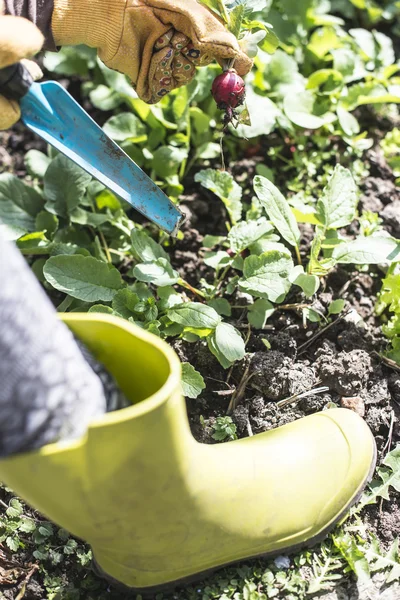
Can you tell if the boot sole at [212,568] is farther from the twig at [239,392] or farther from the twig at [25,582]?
the twig at [239,392]

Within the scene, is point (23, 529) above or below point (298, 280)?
below

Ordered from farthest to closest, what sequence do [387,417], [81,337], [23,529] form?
1. [387,417]
2. [23,529]
3. [81,337]

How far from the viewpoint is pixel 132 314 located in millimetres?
1479

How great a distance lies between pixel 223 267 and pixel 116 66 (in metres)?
0.52

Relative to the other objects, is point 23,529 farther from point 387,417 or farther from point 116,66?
point 116,66

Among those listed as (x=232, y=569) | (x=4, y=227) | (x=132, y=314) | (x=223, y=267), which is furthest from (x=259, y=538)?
(x=4, y=227)

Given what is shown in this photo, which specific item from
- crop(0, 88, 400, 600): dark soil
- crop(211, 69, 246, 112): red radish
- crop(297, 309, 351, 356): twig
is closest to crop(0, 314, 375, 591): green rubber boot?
crop(0, 88, 400, 600): dark soil

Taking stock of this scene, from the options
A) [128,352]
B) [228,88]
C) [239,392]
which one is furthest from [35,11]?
[239,392]

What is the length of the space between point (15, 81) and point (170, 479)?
0.74 meters

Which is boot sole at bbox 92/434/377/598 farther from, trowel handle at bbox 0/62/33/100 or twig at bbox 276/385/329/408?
trowel handle at bbox 0/62/33/100

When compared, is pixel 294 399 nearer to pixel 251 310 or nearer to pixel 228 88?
pixel 251 310

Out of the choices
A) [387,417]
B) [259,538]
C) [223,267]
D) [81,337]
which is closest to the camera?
[81,337]

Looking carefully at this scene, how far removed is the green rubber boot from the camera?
37.3 inches

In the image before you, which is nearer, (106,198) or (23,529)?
(23,529)
